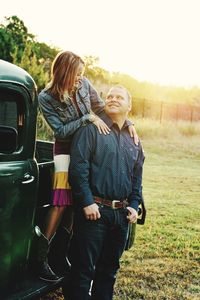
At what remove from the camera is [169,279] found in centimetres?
526

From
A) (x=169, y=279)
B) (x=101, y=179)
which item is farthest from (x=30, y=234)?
(x=169, y=279)

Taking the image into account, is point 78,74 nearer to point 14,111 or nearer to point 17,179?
point 14,111

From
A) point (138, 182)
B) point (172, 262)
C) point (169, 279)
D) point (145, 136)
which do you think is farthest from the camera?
point (145, 136)

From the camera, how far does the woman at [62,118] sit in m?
→ 3.66

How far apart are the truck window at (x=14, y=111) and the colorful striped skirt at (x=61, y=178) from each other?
0.47 meters

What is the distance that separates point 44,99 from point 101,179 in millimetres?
731

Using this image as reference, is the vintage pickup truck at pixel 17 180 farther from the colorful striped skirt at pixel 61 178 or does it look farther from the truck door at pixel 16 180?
the colorful striped skirt at pixel 61 178

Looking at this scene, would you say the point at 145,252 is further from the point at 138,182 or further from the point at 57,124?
the point at 57,124

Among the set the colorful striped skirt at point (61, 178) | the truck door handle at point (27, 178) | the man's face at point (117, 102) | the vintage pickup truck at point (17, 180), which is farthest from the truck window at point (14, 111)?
the man's face at point (117, 102)

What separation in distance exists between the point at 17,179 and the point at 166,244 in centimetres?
373

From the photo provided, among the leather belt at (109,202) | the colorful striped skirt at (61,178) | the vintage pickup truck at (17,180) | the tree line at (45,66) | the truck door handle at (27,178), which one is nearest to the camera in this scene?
the vintage pickup truck at (17,180)

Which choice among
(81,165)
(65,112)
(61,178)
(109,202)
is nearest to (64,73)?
(65,112)

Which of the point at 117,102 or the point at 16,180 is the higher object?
the point at 117,102

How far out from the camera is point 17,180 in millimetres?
3326
